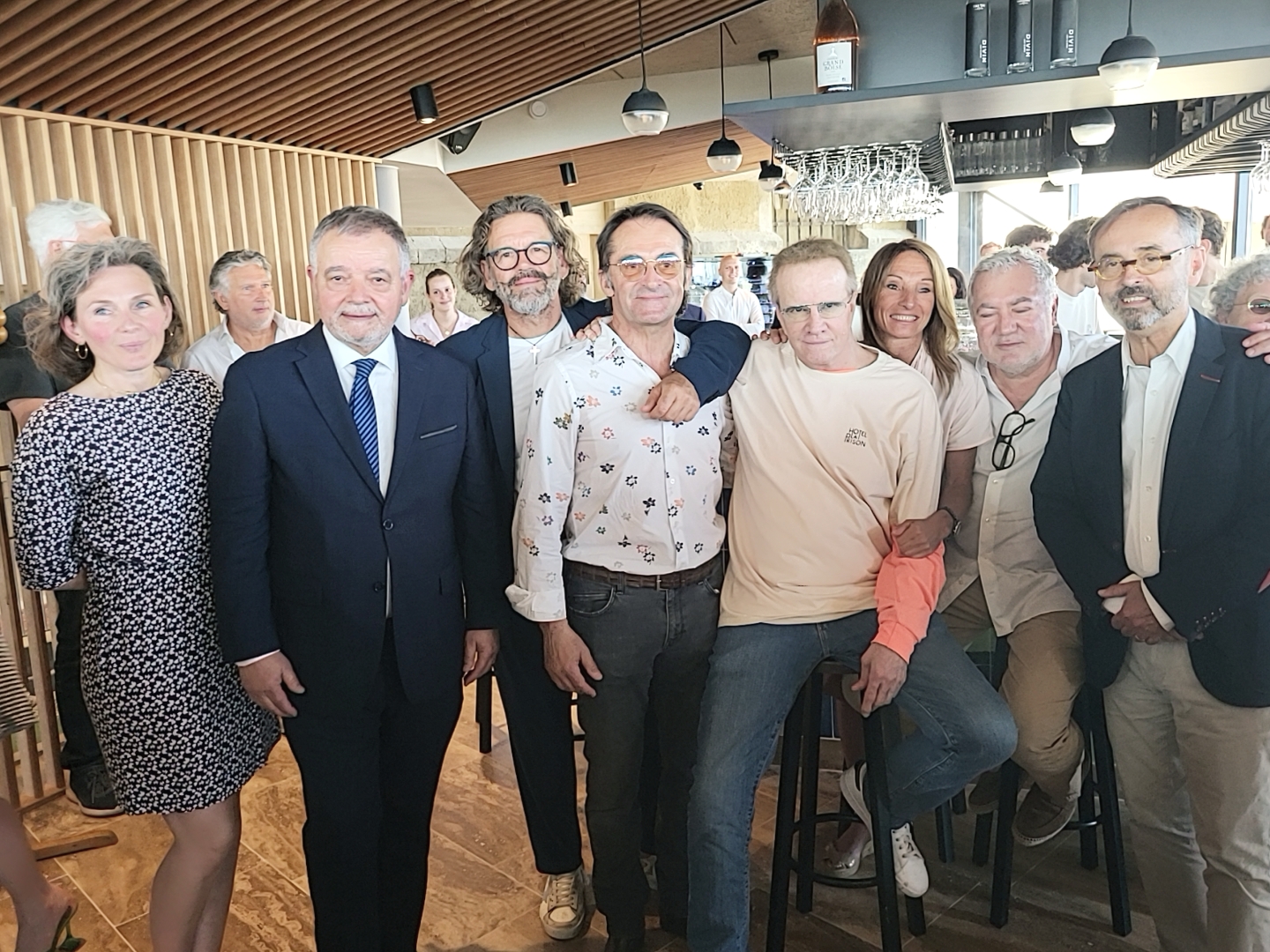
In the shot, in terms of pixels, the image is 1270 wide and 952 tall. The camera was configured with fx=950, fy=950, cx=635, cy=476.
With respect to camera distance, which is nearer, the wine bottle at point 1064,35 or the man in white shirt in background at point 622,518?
the man in white shirt in background at point 622,518

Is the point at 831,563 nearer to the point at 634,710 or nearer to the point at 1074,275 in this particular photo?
the point at 634,710

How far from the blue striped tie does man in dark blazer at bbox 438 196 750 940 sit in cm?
34

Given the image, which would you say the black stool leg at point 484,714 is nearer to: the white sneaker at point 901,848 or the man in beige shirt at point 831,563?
the white sneaker at point 901,848

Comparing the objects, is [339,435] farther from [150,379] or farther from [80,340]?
[80,340]

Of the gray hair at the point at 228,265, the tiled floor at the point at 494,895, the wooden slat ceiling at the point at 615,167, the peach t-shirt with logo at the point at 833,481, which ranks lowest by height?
the tiled floor at the point at 494,895

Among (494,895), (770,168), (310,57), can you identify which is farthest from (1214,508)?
(770,168)

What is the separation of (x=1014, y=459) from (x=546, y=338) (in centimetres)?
121

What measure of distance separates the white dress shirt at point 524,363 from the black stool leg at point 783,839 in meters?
0.93

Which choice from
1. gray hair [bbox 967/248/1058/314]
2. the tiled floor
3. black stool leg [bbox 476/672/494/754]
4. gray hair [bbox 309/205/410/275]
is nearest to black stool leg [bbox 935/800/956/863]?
the tiled floor

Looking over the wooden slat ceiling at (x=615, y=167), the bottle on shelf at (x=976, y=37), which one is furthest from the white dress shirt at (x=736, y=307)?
the bottle on shelf at (x=976, y=37)

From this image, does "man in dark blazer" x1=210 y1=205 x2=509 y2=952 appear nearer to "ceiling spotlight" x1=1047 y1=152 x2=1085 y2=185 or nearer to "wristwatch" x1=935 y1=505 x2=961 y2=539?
"wristwatch" x1=935 y1=505 x2=961 y2=539

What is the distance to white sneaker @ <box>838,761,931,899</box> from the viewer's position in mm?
2418

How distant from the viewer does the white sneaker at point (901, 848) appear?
7.93ft

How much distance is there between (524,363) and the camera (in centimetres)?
239
